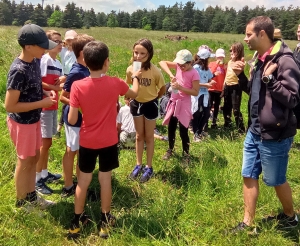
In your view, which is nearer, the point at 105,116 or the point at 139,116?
the point at 105,116

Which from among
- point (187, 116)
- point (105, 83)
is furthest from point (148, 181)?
point (105, 83)

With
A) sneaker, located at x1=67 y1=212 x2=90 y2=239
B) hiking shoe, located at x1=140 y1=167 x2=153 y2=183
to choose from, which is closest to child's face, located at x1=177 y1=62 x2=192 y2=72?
hiking shoe, located at x1=140 y1=167 x2=153 y2=183

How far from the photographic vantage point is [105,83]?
2.44 metres

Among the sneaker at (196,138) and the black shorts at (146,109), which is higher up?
the black shorts at (146,109)

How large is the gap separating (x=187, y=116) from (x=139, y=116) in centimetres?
83

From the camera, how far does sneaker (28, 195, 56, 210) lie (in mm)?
2843

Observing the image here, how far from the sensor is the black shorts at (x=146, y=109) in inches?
144

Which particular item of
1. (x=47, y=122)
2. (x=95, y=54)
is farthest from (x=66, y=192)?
(x=95, y=54)

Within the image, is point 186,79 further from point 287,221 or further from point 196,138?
point 287,221

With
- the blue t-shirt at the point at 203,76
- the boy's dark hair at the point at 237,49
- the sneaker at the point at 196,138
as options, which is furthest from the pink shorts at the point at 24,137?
the boy's dark hair at the point at 237,49

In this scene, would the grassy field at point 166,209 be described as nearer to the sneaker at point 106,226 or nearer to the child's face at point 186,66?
the sneaker at point 106,226

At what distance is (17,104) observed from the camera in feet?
8.23

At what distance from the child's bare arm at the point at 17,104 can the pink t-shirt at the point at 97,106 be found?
0.36 metres

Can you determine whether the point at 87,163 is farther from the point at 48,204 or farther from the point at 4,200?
the point at 4,200
